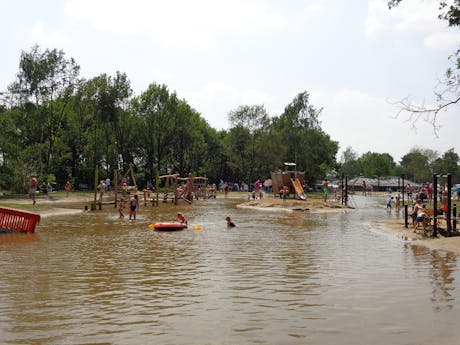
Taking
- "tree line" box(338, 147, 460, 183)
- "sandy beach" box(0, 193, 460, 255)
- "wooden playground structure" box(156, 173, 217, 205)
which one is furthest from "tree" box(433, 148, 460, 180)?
"sandy beach" box(0, 193, 460, 255)

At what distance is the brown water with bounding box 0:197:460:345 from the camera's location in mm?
7219

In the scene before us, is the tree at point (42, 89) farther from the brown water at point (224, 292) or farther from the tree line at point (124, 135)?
the brown water at point (224, 292)

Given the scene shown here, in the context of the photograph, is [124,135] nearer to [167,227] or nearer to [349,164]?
[167,227]

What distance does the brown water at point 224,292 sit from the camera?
7.22m

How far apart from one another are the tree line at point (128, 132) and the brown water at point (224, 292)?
35.9 m

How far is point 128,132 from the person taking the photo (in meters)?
74.3

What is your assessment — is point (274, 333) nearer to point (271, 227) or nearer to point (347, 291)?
point (347, 291)

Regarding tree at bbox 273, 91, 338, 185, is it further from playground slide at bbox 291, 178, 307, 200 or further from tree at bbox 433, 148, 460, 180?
tree at bbox 433, 148, 460, 180

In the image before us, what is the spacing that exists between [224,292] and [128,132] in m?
67.1

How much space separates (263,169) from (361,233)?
221ft

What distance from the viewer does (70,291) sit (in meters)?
9.85

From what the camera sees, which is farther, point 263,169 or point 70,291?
Result: point 263,169

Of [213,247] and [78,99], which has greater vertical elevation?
[78,99]

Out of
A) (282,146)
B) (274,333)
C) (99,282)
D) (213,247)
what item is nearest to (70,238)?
(213,247)
